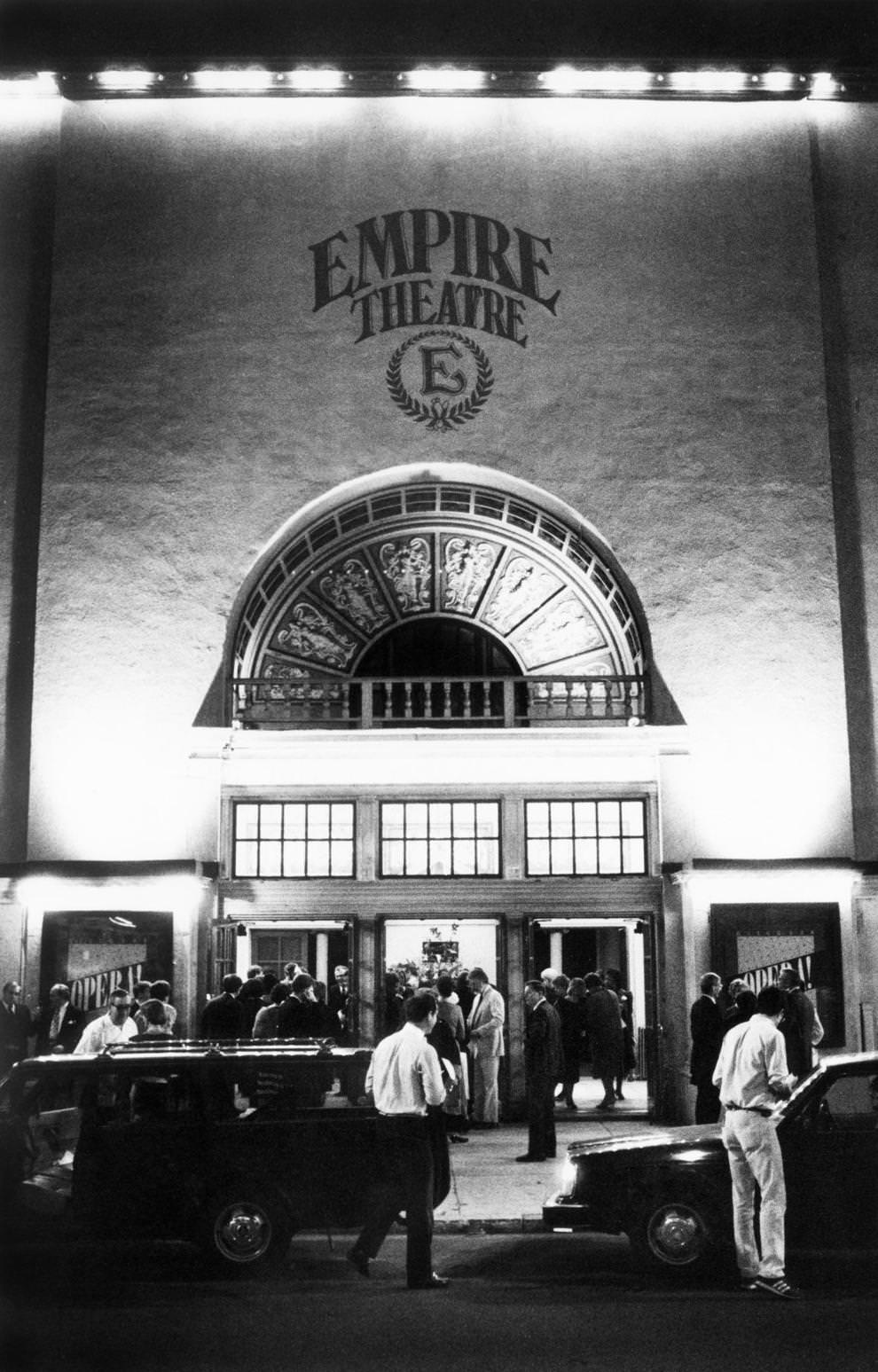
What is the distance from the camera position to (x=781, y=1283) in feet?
28.1

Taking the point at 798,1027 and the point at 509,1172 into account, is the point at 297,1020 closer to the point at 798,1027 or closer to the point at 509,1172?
the point at 509,1172

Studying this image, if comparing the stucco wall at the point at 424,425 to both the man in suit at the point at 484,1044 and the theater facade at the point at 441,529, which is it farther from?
the man in suit at the point at 484,1044

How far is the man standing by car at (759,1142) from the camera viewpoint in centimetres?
863

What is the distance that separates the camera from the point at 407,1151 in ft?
29.8

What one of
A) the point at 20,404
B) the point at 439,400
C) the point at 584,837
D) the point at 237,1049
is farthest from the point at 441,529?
the point at 237,1049

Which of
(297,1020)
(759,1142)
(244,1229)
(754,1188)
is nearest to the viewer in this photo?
(759,1142)

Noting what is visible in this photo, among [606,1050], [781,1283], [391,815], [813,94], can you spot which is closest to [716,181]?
[813,94]

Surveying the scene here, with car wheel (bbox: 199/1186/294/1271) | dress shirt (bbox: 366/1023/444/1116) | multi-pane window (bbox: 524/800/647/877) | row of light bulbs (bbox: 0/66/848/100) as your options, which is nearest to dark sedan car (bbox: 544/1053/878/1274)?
dress shirt (bbox: 366/1023/444/1116)

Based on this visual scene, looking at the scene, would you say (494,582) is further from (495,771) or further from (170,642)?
Result: (170,642)

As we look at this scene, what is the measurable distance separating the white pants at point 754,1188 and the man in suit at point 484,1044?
6586 millimetres

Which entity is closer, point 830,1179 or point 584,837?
point 830,1179

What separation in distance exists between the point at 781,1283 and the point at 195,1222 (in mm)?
3710

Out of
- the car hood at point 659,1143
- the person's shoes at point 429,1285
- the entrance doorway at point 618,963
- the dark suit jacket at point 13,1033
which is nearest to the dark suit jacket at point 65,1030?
the dark suit jacket at point 13,1033

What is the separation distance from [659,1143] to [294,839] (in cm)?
805
